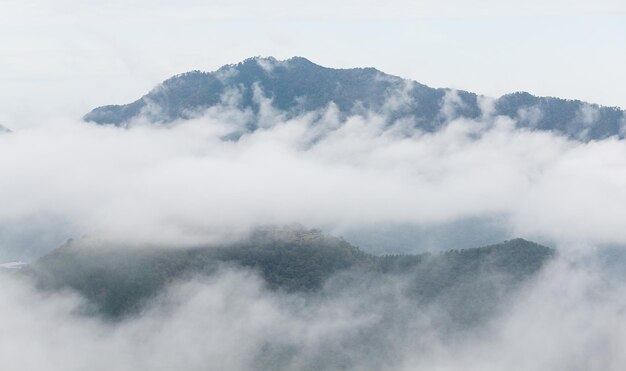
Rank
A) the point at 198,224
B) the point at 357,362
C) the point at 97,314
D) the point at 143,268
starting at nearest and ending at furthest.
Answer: the point at 357,362 → the point at 97,314 → the point at 143,268 → the point at 198,224

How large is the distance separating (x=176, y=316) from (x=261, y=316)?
1318 cm

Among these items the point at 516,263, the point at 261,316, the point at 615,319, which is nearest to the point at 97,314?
the point at 261,316

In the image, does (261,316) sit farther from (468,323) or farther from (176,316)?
(468,323)

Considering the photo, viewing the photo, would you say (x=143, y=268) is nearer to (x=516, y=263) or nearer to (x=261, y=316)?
(x=261, y=316)

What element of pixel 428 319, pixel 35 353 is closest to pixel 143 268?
pixel 35 353

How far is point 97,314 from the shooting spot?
11894cm

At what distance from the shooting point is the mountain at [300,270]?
4840 inches

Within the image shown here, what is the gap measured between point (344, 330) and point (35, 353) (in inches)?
1816

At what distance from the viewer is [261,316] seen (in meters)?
122

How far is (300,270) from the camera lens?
13425 cm

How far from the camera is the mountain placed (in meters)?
123

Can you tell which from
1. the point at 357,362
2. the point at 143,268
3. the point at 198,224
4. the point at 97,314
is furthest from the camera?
the point at 198,224

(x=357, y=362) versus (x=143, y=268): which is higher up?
(x=143, y=268)

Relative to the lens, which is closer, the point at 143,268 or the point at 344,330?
the point at 344,330
